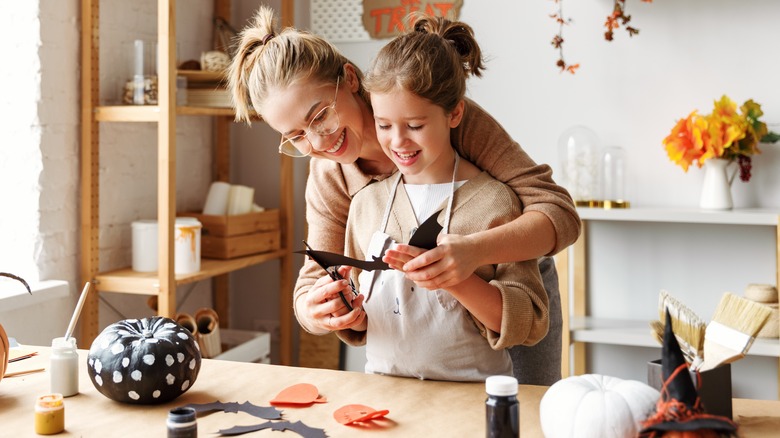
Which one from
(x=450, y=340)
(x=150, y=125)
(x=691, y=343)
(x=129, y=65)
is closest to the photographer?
(x=691, y=343)

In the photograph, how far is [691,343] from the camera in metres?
1.43

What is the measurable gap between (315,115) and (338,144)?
0.26 ft

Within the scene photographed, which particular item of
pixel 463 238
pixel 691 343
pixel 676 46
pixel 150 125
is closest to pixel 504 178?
pixel 463 238

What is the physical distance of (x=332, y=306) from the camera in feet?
5.73

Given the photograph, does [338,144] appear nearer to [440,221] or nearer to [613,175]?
[440,221]

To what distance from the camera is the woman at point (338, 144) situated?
176 cm

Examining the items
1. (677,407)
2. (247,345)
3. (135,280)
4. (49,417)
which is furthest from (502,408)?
(247,345)

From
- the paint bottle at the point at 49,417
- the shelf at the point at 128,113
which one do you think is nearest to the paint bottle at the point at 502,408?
the paint bottle at the point at 49,417

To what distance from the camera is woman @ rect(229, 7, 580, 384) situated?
1.76 metres

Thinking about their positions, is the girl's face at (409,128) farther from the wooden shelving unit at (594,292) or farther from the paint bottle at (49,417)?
the wooden shelving unit at (594,292)

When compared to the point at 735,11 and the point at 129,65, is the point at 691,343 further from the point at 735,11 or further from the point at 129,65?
the point at 129,65

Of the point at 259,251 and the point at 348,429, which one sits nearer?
the point at 348,429

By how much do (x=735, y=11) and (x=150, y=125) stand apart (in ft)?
7.47

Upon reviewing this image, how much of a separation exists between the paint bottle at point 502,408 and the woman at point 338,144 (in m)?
0.42
